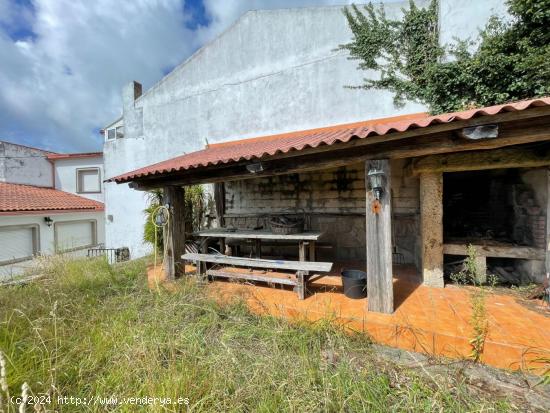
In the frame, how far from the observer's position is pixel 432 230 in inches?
186

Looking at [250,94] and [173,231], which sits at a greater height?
[250,94]

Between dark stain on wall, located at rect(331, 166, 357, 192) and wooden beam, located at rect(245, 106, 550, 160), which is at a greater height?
wooden beam, located at rect(245, 106, 550, 160)

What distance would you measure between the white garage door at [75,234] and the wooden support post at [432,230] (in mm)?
16760

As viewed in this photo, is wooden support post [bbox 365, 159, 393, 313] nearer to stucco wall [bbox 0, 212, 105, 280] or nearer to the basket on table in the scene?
the basket on table

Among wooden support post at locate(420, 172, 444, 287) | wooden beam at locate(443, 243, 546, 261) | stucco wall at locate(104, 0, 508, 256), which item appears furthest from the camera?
stucco wall at locate(104, 0, 508, 256)

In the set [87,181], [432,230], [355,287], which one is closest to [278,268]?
[355,287]

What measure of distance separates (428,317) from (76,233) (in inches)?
760

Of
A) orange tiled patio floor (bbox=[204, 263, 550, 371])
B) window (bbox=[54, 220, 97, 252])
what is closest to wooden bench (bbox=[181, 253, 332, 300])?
orange tiled patio floor (bbox=[204, 263, 550, 371])

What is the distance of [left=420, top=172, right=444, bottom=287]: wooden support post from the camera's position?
15.4 ft

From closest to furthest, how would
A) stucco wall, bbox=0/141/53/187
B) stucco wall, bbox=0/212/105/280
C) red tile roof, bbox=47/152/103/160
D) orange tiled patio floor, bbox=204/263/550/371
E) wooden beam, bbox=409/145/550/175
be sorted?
orange tiled patio floor, bbox=204/263/550/371 < wooden beam, bbox=409/145/550/175 < stucco wall, bbox=0/212/105/280 < stucco wall, bbox=0/141/53/187 < red tile roof, bbox=47/152/103/160

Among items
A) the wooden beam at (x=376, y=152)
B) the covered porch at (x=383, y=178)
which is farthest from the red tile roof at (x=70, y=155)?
the wooden beam at (x=376, y=152)

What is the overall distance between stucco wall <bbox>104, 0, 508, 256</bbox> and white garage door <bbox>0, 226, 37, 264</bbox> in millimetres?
5076

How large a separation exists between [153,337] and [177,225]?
270 cm

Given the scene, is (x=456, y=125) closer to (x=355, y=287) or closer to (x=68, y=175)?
(x=355, y=287)
